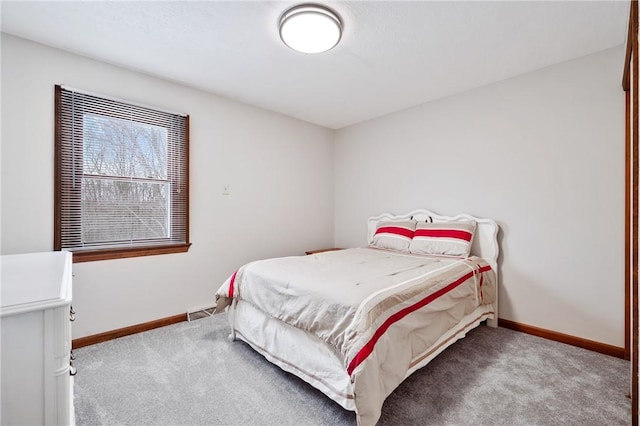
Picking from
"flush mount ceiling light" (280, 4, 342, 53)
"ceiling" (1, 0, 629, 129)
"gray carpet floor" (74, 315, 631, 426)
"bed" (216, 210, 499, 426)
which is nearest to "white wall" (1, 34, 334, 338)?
"ceiling" (1, 0, 629, 129)

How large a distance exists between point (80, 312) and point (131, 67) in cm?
212

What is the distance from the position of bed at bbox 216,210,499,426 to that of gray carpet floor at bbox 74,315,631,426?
16 centimetres

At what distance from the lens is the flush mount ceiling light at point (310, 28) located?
1.78 m

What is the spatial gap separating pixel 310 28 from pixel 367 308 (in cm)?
177

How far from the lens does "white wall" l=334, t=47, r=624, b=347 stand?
2.25 meters

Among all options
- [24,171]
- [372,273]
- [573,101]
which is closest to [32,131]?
[24,171]

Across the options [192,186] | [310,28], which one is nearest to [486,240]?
[310,28]

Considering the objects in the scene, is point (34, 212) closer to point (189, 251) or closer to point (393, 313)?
point (189, 251)

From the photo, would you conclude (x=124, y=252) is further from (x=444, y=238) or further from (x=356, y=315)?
(x=444, y=238)

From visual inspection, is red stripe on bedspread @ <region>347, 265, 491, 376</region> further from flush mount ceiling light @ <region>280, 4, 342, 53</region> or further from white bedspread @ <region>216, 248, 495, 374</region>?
flush mount ceiling light @ <region>280, 4, 342, 53</region>

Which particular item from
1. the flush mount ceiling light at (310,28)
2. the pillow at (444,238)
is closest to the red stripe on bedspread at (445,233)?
the pillow at (444,238)

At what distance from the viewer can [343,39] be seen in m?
Answer: 2.12

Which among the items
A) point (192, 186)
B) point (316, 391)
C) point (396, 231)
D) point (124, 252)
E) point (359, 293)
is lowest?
point (316, 391)

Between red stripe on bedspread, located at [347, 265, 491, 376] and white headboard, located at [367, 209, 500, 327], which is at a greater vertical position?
white headboard, located at [367, 209, 500, 327]
